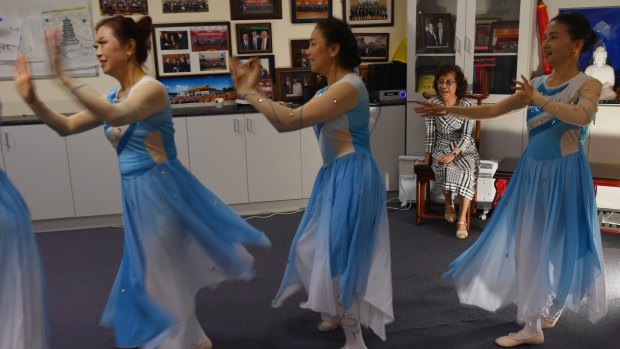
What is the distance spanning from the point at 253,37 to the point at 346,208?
2.90m

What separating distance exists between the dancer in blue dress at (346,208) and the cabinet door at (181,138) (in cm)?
228

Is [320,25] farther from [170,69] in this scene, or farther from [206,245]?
[170,69]

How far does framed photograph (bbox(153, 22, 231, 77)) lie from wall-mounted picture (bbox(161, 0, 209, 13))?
0.11 meters

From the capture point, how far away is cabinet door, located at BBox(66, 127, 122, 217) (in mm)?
4270

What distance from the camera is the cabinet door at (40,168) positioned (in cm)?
416

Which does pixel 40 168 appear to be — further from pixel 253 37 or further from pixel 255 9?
pixel 255 9

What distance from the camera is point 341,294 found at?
7.38 ft

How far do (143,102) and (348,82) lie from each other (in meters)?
0.77

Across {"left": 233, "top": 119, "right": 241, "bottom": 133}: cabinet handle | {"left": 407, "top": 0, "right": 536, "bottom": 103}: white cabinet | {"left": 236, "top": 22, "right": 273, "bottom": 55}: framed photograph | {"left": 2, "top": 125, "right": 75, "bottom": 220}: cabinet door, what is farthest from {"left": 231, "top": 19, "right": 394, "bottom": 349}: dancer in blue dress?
{"left": 2, "top": 125, "right": 75, "bottom": 220}: cabinet door

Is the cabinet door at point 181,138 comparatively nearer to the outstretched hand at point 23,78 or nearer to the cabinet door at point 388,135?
the cabinet door at point 388,135

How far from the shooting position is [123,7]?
4.50 meters

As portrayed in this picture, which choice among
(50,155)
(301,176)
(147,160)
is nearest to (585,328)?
(147,160)

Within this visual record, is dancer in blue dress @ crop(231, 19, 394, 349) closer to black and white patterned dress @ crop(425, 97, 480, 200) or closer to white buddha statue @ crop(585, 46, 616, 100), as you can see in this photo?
black and white patterned dress @ crop(425, 97, 480, 200)

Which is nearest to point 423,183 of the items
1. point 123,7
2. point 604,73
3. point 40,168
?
point 604,73
